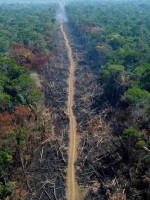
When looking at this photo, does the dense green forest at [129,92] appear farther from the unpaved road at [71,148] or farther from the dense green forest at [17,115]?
the dense green forest at [17,115]

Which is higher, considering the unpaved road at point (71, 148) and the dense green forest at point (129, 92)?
the dense green forest at point (129, 92)

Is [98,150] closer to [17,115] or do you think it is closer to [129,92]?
[129,92]

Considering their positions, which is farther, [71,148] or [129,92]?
[129,92]

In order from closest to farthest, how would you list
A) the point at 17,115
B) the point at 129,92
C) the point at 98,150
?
the point at 98,150 → the point at 17,115 → the point at 129,92

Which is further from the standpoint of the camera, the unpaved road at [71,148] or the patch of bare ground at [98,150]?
the unpaved road at [71,148]

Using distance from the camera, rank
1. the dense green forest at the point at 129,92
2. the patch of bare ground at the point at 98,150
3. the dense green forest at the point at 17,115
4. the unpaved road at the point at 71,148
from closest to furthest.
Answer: the patch of bare ground at the point at 98,150 < the unpaved road at the point at 71,148 < the dense green forest at the point at 17,115 < the dense green forest at the point at 129,92

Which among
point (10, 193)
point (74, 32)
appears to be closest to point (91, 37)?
point (74, 32)

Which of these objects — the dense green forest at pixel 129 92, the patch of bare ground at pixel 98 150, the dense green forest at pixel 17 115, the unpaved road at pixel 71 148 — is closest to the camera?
the patch of bare ground at pixel 98 150

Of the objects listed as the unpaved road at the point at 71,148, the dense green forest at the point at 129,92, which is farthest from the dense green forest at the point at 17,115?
the dense green forest at the point at 129,92

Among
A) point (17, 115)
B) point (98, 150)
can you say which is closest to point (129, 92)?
point (98, 150)

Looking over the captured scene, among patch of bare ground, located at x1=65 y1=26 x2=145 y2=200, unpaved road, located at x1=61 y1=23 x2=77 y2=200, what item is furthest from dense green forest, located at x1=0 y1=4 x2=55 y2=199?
patch of bare ground, located at x1=65 y1=26 x2=145 y2=200

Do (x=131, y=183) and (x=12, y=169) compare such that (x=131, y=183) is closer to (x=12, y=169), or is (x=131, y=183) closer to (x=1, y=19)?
(x=12, y=169)

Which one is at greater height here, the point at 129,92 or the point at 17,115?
the point at 129,92
